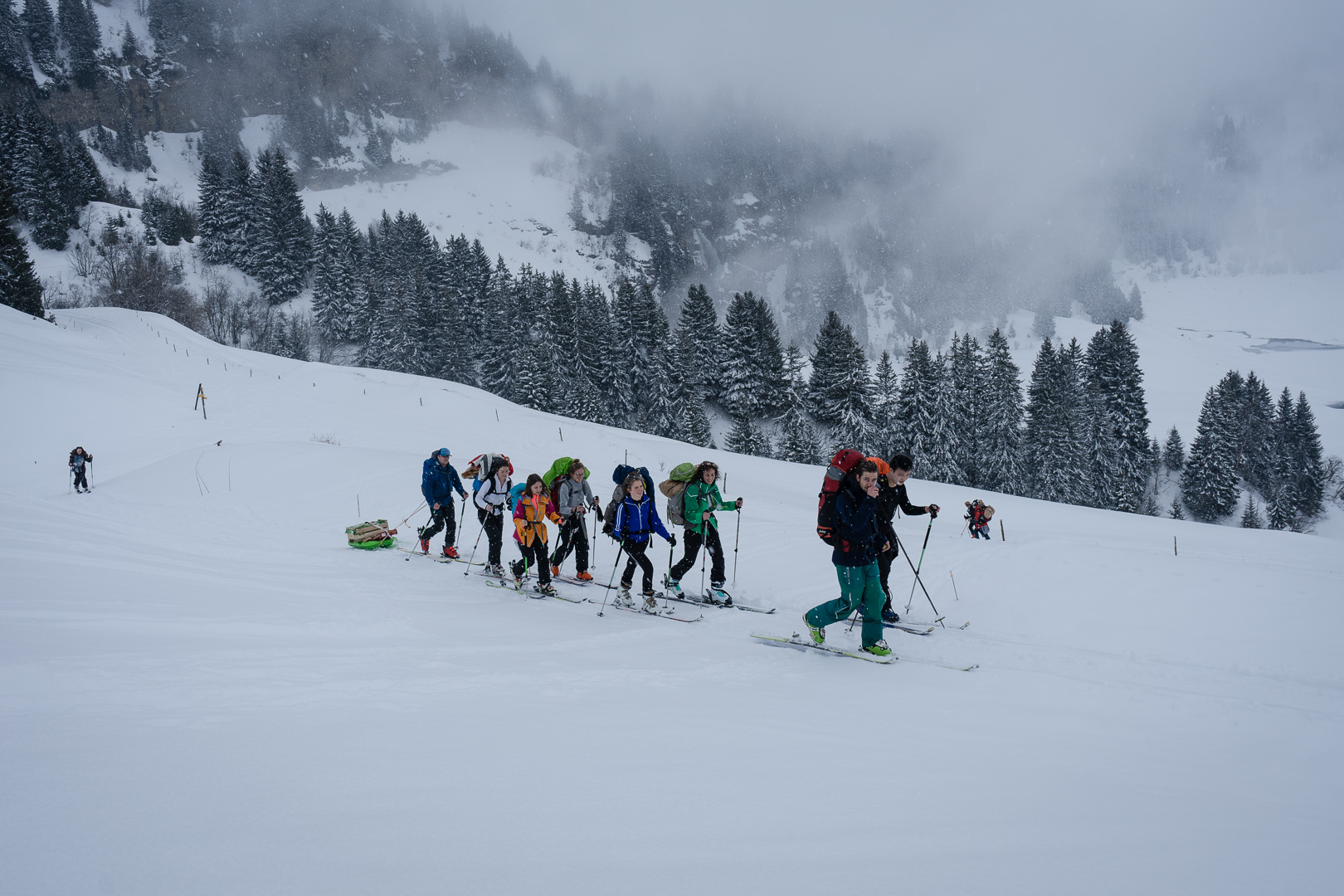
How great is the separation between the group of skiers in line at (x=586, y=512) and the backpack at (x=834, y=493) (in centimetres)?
157

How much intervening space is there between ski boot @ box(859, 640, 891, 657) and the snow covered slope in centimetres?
34

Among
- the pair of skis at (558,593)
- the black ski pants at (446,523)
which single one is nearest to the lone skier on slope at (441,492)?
the black ski pants at (446,523)

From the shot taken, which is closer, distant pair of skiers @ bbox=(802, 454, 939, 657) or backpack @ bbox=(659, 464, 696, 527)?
distant pair of skiers @ bbox=(802, 454, 939, 657)

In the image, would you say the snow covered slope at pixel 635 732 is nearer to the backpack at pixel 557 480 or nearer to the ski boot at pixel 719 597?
the ski boot at pixel 719 597

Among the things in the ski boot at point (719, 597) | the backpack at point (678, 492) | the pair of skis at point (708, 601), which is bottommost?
the pair of skis at point (708, 601)

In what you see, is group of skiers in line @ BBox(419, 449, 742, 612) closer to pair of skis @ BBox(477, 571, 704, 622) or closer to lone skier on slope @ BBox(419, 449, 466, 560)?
pair of skis @ BBox(477, 571, 704, 622)

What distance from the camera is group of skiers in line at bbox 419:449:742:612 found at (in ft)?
27.0

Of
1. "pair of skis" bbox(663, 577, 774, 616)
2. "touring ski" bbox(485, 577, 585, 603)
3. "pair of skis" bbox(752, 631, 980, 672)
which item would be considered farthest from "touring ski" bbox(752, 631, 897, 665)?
"touring ski" bbox(485, 577, 585, 603)

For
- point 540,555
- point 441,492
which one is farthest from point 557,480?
Answer: point 441,492

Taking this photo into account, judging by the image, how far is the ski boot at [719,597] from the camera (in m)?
8.45

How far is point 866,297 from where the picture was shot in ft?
536

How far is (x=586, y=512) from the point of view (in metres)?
9.34

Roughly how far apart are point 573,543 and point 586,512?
59cm

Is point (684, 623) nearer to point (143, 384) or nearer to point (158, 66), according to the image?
point (143, 384)
